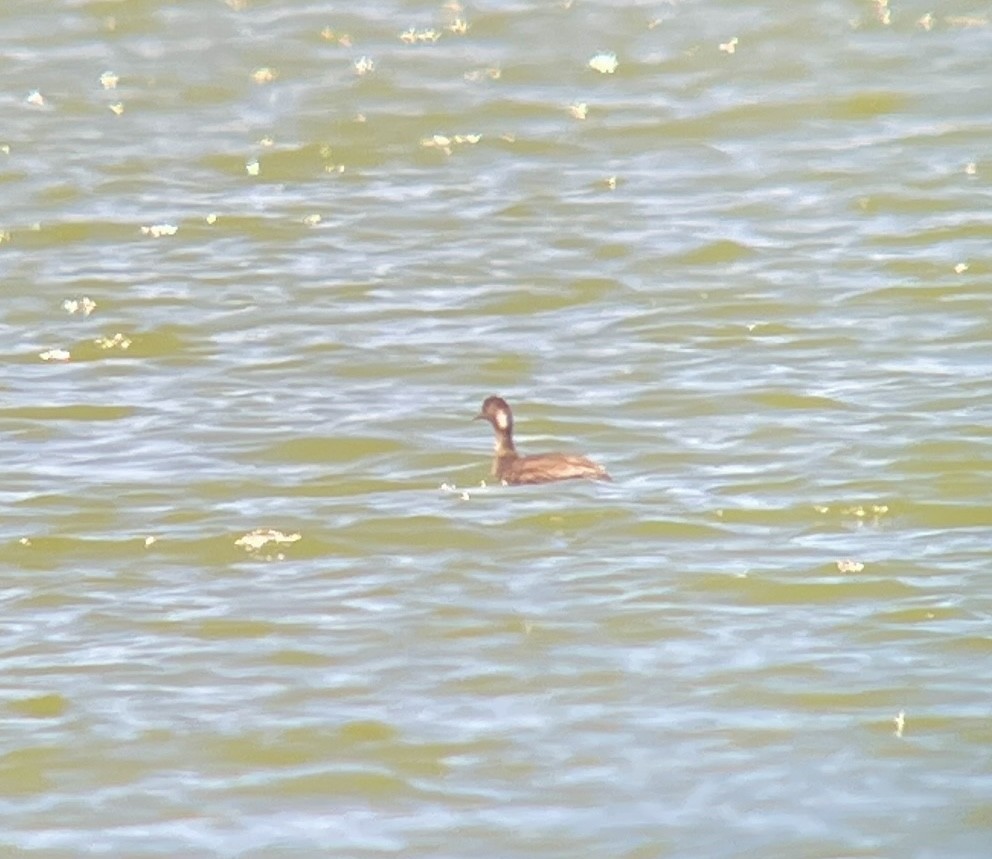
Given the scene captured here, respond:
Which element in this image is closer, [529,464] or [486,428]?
[529,464]

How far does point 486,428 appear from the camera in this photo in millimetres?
13164

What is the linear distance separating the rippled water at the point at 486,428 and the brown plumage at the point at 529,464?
0.09 metres

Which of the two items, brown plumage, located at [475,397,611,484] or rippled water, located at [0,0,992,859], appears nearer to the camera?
rippled water, located at [0,0,992,859]

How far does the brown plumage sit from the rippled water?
0.09m

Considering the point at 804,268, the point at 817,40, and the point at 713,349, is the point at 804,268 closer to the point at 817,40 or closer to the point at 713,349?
the point at 713,349

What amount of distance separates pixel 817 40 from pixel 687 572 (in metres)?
8.88

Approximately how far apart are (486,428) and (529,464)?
103 cm

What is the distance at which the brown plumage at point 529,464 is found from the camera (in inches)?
478

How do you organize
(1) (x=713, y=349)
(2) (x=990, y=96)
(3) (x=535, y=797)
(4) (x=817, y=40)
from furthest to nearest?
(4) (x=817, y=40)
(2) (x=990, y=96)
(1) (x=713, y=349)
(3) (x=535, y=797)

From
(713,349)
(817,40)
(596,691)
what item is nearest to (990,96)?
(817,40)

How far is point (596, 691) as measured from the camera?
988 cm

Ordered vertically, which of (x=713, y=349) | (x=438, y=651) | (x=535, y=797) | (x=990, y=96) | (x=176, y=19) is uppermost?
(x=176, y=19)

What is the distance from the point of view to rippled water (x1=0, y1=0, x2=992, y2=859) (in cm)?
920

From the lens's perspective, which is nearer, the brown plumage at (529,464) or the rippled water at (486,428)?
the rippled water at (486,428)
